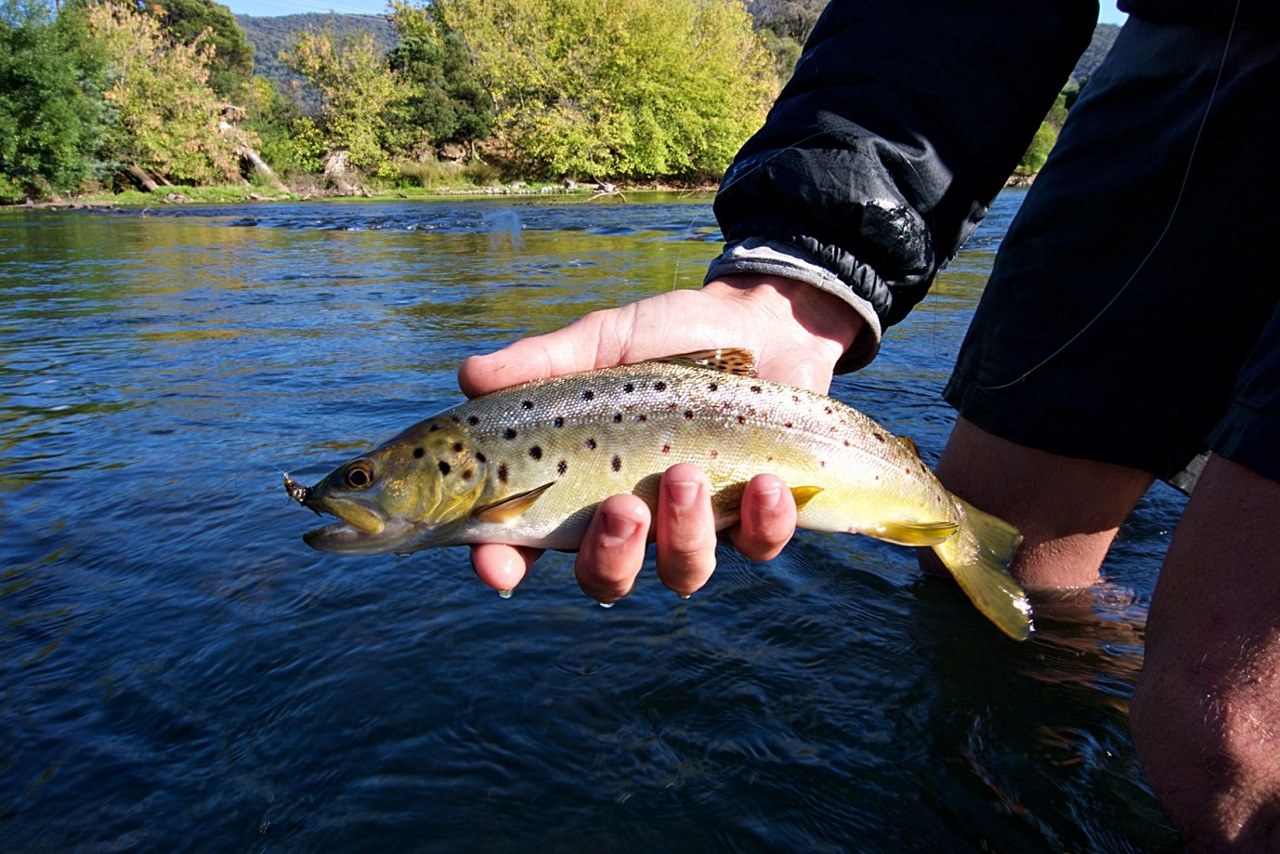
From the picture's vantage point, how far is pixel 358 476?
2.51m

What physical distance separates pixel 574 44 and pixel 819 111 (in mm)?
62611

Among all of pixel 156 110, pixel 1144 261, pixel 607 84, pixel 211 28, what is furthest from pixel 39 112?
pixel 211 28

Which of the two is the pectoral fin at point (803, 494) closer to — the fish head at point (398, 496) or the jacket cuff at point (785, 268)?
Result: the jacket cuff at point (785, 268)

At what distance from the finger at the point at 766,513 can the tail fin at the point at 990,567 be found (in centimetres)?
90

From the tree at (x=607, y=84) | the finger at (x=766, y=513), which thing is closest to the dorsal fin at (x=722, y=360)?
the finger at (x=766, y=513)

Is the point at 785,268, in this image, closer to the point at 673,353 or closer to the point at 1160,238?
the point at 673,353

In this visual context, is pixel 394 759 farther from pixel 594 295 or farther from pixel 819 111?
pixel 594 295

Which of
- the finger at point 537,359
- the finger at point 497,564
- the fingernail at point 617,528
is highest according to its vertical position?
the finger at point 537,359

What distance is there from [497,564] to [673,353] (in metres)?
0.94

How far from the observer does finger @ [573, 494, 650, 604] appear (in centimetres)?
235

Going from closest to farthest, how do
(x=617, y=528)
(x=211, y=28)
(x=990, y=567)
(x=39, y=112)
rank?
(x=617, y=528)
(x=990, y=567)
(x=39, y=112)
(x=211, y=28)

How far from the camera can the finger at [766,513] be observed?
7.97 feet

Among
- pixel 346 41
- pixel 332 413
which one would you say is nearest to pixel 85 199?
pixel 346 41

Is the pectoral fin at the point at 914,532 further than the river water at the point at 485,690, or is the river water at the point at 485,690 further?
the pectoral fin at the point at 914,532
